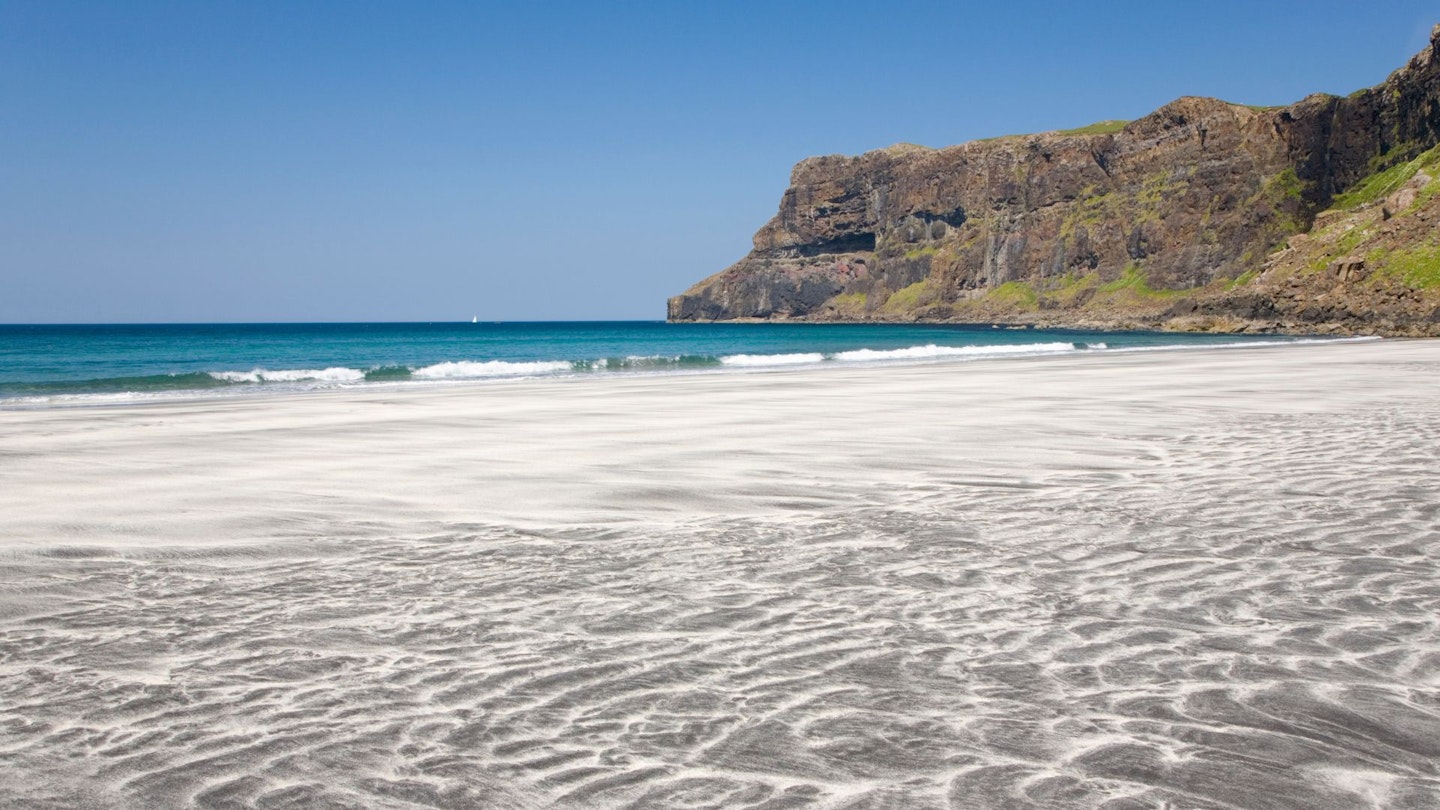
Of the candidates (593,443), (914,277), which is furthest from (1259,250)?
(593,443)

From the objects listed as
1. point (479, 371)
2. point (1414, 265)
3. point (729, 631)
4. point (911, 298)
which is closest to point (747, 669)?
point (729, 631)

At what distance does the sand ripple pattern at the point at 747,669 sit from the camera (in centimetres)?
336

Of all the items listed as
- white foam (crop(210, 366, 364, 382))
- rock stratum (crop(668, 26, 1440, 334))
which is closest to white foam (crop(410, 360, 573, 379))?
white foam (crop(210, 366, 364, 382))

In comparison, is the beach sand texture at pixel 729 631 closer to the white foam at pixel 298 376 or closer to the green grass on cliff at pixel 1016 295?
the white foam at pixel 298 376

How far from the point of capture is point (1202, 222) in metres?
138

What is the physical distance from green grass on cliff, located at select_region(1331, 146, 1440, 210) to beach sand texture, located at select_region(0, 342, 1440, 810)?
307 ft

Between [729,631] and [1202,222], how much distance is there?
150 metres

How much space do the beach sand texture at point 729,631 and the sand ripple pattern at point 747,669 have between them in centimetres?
2

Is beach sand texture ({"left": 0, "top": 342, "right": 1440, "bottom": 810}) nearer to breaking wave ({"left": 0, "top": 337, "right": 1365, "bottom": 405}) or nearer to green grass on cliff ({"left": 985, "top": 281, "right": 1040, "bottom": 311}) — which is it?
breaking wave ({"left": 0, "top": 337, "right": 1365, "bottom": 405})

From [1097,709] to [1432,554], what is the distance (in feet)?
12.3

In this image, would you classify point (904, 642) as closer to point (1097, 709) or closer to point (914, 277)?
point (1097, 709)

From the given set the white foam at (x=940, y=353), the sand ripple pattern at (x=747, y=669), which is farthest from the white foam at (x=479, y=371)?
the sand ripple pattern at (x=747, y=669)

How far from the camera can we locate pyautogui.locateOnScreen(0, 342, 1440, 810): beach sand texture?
342cm

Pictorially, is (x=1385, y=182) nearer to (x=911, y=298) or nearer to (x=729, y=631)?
(x=911, y=298)
